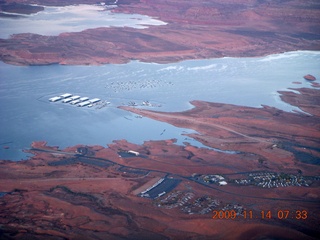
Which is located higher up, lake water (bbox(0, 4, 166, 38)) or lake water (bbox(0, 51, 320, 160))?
lake water (bbox(0, 4, 166, 38))

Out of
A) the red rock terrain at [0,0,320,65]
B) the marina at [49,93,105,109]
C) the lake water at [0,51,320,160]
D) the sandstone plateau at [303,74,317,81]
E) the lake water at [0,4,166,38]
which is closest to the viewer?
the lake water at [0,51,320,160]

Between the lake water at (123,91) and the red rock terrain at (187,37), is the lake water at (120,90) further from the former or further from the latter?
the red rock terrain at (187,37)

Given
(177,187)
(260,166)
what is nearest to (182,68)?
(260,166)

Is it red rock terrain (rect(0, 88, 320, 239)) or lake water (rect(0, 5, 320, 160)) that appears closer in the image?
red rock terrain (rect(0, 88, 320, 239))

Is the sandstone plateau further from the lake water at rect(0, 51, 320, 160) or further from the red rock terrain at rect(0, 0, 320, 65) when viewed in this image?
the red rock terrain at rect(0, 0, 320, 65)

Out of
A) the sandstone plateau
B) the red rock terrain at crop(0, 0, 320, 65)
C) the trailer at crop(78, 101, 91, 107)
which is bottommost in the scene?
the sandstone plateau

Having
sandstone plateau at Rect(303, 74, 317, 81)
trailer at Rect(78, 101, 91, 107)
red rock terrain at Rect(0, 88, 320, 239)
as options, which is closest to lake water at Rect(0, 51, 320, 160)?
sandstone plateau at Rect(303, 74, 317, 81)

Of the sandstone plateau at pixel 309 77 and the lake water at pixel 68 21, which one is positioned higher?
the lake water at pixel 68 21

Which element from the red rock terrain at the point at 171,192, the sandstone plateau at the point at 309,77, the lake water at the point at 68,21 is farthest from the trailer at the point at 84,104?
the lake water at the point at 68,21
